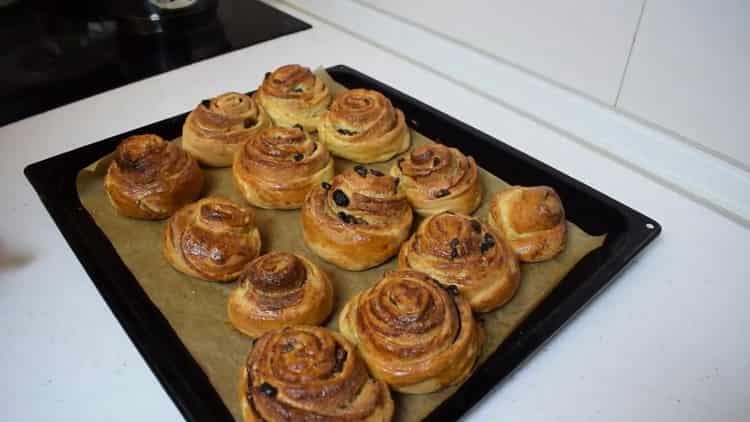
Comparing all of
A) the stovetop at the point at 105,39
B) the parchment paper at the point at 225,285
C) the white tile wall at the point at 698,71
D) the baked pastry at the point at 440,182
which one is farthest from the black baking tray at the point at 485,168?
the stovetop at the point at 105,39

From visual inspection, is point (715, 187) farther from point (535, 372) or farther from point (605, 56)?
point (535, 372)

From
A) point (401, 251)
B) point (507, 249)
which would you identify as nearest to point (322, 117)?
point (401, 251)

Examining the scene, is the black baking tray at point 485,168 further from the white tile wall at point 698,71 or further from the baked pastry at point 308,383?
the white tile wall at point 698,71

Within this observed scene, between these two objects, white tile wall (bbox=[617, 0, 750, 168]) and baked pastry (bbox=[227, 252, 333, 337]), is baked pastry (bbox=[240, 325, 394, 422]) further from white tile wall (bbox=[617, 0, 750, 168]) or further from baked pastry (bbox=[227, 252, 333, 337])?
white tile wall (bbox=[617, 0, 750, 168])

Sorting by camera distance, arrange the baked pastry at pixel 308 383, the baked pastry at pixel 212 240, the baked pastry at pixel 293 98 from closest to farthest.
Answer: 1. the baked pastry at pixel 308 383
2. the baked pastry at pixel 212 240
3. the baked pastry at pixel 293 98

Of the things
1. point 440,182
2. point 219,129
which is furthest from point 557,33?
point 219,129
